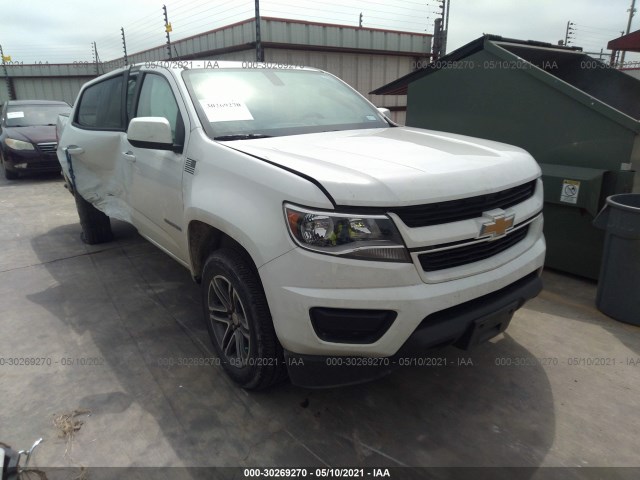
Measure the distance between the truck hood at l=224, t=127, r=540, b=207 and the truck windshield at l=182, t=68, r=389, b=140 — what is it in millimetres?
209

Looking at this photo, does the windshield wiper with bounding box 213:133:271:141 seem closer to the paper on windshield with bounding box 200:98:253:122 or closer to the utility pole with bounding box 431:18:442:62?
the paper on windshield with bounding box 200:98:253:122

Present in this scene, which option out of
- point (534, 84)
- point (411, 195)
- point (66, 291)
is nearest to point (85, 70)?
point (66, 291)

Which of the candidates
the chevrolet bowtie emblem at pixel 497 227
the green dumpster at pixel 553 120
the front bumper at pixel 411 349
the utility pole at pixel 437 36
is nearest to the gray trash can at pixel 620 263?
the green dumpster at pixel 553 120

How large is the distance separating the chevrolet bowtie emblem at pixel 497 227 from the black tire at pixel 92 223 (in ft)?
14.5

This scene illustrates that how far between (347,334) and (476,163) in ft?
3.50

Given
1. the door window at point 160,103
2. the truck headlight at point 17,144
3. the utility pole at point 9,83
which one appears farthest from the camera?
the utility pole at point 9,83

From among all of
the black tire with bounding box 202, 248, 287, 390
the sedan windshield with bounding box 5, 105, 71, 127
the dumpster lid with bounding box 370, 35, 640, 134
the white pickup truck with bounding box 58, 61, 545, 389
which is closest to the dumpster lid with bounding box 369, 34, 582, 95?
the dumpster lid with bounding box 370, 35, 640, 134

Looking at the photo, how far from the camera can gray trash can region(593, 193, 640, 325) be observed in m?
3.21

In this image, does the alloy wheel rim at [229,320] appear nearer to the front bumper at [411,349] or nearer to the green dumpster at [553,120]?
the front bumper at [411,349]

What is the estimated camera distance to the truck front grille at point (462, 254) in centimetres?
198

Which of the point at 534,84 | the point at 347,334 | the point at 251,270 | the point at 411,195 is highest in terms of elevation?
the point at 534,84

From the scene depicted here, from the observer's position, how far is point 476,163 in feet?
7.38

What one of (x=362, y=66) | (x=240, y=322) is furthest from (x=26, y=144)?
(x=240, y=322)

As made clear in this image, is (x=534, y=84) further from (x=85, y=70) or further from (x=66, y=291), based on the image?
(x=85, y=70)
